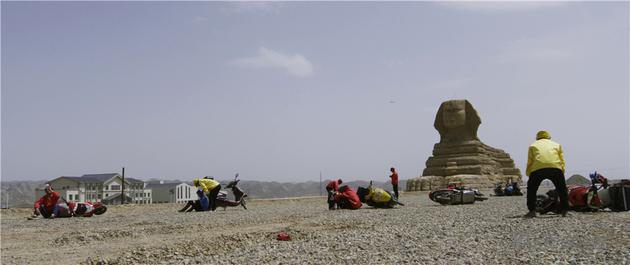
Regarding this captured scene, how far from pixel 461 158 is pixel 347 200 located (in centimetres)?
3390

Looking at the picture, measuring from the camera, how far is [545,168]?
10.5 m

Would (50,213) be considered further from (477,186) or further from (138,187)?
(138,187)

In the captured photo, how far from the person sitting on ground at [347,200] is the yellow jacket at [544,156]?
6.35 meters

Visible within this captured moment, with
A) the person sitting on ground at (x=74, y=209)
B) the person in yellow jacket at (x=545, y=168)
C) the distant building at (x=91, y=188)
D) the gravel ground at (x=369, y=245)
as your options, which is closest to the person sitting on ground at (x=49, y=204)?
the person sitting on ground at (x=74, y=209)

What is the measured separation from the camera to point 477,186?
43156 millimetres

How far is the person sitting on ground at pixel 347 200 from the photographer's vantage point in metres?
16.1

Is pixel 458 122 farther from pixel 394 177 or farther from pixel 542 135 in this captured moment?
pixel 542 135

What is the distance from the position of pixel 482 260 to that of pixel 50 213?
1429cm

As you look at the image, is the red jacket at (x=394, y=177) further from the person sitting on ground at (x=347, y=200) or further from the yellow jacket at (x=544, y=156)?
the yellow jacket at (x=544, y=156)

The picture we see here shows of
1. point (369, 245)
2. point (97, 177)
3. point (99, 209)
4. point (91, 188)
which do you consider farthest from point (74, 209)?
point (97, 177)

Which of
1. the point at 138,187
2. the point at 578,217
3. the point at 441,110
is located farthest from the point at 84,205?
the point at 138,187

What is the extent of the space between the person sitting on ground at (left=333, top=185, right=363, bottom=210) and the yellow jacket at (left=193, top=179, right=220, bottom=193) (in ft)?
13.0

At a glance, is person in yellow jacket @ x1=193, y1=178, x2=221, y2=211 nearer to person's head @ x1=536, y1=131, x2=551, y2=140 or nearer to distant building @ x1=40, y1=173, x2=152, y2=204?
person's head @ x1=536, y1=131, x2=551, y2=140

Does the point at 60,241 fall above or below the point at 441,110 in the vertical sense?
below
